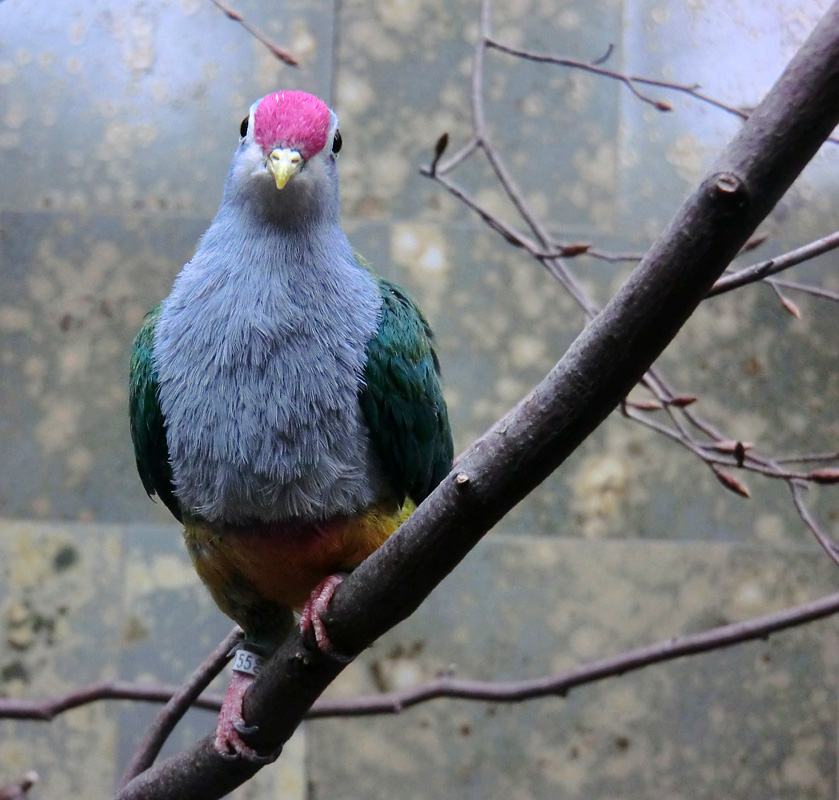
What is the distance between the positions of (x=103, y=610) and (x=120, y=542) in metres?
0.17

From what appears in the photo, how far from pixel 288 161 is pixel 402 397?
335mm

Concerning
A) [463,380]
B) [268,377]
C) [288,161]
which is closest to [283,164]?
[288,161]

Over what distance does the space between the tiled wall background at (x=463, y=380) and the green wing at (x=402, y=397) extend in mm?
1053

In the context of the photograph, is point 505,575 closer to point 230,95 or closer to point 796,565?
point 796,565

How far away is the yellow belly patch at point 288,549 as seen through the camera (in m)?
1.19

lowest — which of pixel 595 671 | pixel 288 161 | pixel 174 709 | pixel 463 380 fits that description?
pixel 463 380

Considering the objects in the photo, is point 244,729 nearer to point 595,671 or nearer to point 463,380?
point 595,671

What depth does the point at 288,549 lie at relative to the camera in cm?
118

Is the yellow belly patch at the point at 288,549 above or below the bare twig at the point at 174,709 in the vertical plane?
above

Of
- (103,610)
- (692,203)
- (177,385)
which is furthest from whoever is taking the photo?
(103,610)

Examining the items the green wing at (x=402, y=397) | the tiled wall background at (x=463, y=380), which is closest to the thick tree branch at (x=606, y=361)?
the green wing at (x=402, y=397)

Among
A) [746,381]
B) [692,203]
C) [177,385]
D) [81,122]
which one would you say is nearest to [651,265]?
[692,203]

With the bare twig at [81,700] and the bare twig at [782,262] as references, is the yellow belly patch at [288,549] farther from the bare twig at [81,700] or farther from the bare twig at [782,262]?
the bare twig at [782,262]

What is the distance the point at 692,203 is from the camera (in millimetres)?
677
